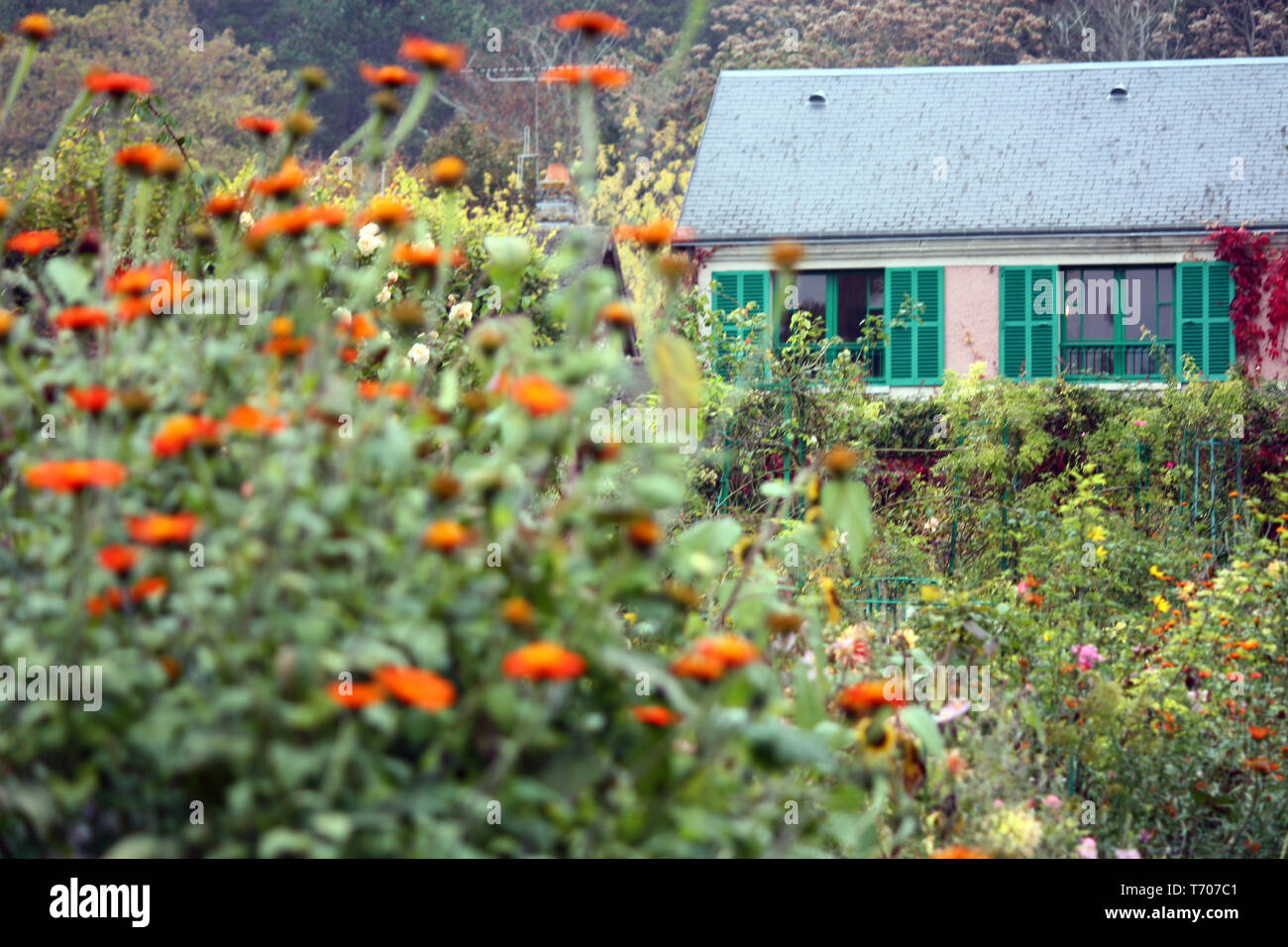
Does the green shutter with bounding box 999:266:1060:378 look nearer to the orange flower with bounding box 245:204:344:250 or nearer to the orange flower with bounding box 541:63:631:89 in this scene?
the orange flower with bounding box 541:63:631:89

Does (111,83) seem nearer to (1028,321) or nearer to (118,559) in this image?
(118,559)

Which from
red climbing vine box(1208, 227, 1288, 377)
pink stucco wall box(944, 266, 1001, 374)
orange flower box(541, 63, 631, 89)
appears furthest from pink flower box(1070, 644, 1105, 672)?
red climbing vine box(1208, 227, 1288, 377)

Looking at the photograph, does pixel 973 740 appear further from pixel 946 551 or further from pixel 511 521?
pixel 946 551

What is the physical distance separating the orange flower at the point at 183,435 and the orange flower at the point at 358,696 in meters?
0.36

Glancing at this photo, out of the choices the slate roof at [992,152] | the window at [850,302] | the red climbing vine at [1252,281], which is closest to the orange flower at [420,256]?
the slate roof at [992,152]

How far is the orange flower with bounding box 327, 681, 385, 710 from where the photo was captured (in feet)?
4.60

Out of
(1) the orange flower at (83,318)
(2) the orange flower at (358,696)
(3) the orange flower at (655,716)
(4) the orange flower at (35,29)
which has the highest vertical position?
(4) the orange flower at (35,29)

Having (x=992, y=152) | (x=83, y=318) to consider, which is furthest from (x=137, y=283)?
(x=992, y=152)

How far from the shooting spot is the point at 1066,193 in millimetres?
15883

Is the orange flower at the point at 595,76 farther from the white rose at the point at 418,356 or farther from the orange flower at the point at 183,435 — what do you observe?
the white rose at the point at 418,356

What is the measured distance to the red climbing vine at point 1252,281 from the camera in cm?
1502

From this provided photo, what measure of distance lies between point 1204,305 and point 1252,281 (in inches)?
24.7

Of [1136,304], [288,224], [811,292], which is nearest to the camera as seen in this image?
[288,224]

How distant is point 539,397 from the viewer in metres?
1.48
